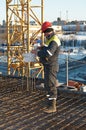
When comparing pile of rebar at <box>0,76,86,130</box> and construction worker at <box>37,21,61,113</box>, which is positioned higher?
construction worker at <box>37,21,61,113</box>

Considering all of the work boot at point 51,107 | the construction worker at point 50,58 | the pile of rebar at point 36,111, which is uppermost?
the construction worker at point 50,58

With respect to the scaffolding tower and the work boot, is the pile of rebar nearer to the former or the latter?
the work boot

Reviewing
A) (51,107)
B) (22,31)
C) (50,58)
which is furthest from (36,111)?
(22,31)

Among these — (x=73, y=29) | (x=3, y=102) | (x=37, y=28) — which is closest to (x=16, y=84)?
(x=3, y=102)

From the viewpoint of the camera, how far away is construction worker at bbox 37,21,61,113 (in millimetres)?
5652

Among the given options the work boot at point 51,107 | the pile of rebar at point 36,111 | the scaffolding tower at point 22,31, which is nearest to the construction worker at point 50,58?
the work boot at point 51,107

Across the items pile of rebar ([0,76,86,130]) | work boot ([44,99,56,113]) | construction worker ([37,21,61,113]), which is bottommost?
pile of rebar ([0,76,86,130])

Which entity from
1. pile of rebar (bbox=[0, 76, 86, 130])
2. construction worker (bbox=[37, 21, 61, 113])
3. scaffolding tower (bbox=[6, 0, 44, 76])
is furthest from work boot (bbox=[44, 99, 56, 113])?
scaffolding tower (bbox=[6, 0, 44, 76])

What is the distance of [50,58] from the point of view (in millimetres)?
5766

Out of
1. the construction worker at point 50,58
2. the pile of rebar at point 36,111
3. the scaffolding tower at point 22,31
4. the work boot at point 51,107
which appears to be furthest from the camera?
the scaffolding tower at point 22,31

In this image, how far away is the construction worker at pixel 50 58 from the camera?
5652 mm

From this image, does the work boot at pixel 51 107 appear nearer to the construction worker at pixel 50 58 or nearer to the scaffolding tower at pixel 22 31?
the construction worker at pixel 50 58

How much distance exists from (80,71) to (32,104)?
2693 centimetres

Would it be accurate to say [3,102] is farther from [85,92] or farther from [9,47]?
[9,47]
